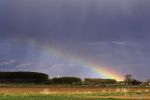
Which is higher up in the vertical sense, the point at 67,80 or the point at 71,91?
the point at 67,80

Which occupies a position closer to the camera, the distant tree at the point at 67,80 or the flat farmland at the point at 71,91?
the flat farmland at the point at 71,91

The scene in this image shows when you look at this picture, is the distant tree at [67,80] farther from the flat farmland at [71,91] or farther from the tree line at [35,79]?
the flat farmland at [71,91]

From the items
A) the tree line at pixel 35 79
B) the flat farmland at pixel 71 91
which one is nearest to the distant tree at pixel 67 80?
the tree line at pixel 35 79

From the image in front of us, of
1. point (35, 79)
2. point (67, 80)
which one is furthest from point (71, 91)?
point (67, 80)

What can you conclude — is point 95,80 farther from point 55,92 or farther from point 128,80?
point 55,92

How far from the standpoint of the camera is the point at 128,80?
51000mm

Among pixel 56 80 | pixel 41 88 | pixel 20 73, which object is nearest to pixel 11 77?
pixel 20 73

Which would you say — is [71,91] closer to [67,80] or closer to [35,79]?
[35,79]

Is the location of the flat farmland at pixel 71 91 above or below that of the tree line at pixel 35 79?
below

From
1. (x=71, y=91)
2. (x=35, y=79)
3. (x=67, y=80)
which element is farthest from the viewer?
(x=67, y=80)

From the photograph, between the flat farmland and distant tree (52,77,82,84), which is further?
distant tree (52,77,82,84)

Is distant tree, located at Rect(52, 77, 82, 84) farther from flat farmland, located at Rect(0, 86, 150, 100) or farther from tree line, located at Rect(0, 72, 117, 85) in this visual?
flat farmland, located at Rect(0, 86, 150, 100)

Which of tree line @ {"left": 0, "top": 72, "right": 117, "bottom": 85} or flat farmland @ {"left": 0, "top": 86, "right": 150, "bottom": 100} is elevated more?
tree line @ {"left": 0, "top": 72, "right": 117, "bottom": 85}

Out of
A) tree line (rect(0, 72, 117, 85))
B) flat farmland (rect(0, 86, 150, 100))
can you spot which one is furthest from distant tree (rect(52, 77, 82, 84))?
flat farmland (rect(0, 86, 150, 100))
